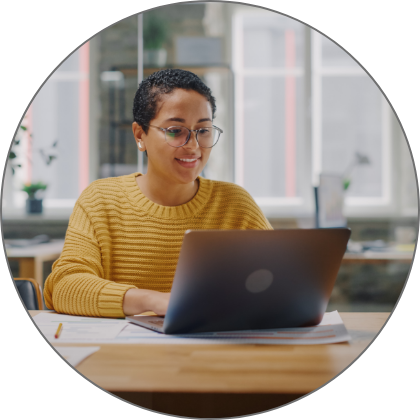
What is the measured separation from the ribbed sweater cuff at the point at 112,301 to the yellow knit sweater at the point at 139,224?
13cm

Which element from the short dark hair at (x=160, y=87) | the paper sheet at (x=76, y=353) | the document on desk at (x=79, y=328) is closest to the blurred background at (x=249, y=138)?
the short dark hair at (x=160, y=87)

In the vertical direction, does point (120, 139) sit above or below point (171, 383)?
above

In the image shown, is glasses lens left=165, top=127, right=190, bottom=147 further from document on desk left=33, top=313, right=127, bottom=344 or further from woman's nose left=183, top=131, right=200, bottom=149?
document on desk left=33, top=313, right=127, bottom=344

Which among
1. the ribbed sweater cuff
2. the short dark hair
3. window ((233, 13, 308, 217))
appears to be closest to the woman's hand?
the ribbed sweater cuff

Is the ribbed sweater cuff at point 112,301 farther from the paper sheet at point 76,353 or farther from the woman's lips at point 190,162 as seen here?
the woman's lips at point 190,162

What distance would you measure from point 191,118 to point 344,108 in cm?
225

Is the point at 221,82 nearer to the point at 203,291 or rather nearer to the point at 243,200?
the point at 243,200

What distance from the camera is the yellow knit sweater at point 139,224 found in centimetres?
92

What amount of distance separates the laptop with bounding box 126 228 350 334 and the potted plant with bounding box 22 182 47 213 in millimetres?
745

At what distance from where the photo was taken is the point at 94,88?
76.9 inches

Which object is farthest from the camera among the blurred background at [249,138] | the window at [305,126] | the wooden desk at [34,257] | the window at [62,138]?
the window at [305,126]

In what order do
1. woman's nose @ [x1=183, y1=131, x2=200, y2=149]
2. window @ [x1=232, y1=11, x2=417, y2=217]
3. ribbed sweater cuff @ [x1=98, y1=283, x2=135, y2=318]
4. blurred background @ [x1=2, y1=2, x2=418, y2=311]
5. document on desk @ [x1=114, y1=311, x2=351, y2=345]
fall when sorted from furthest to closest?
window @ [x1=232, y1=11, x2=417, y2=217] → blurred background @ [x1=2, y1=2, x2=418, y2=311] → woman's nose @ [x1=183, y1=131, x2=200, y2=149] → ribbed sweater cuff @ [x1=98, y1=283, x2=135, y2=318] → document on desk @ [x1=114, y1=311, x2=351, y2=345]

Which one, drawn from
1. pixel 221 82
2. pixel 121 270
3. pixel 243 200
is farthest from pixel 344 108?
pixel 121 270

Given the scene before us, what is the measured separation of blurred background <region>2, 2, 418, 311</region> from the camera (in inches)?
47.9
